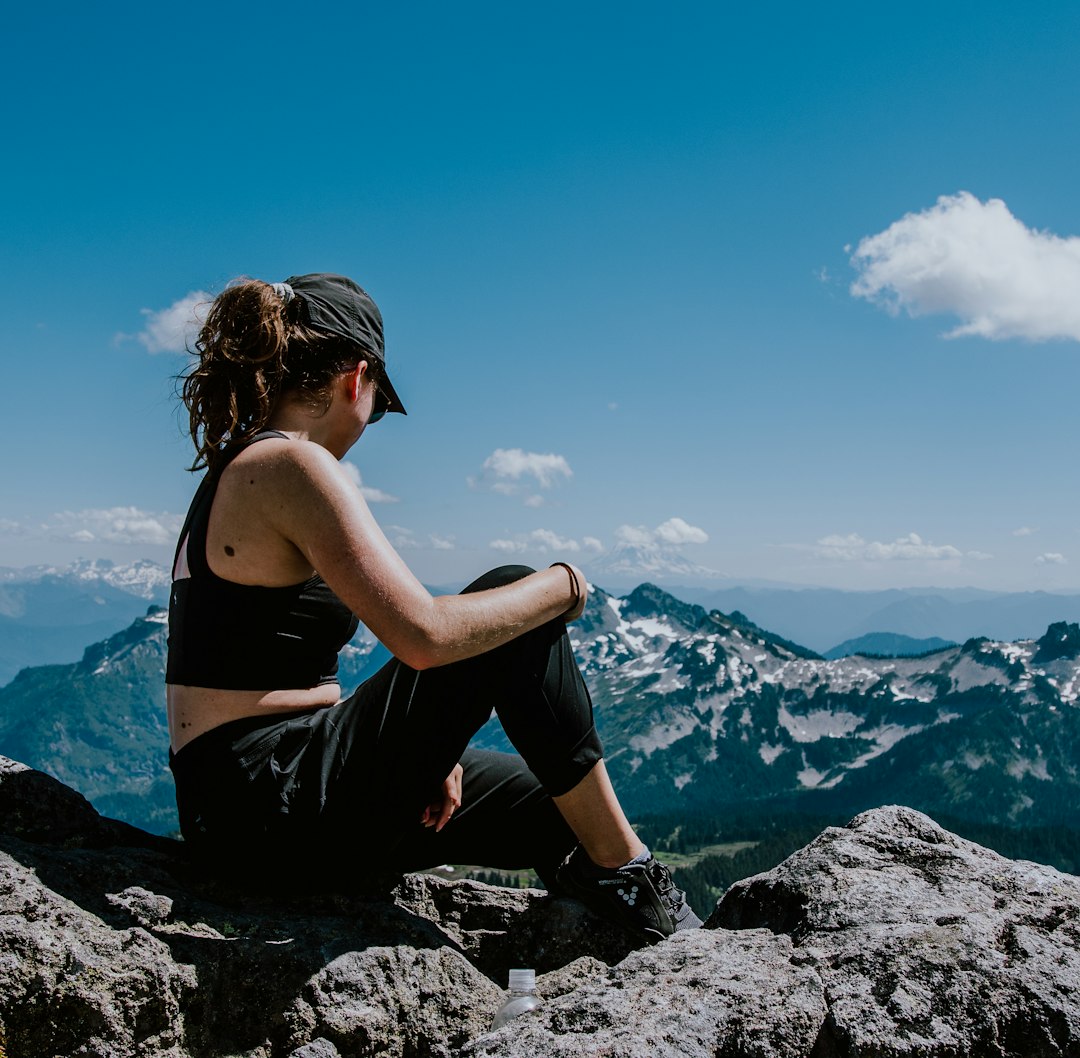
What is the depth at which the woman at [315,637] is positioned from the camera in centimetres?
464

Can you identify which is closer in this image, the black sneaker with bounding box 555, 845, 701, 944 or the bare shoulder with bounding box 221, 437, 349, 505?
the bare shoulder with bounding box 221, 437, 349, 505

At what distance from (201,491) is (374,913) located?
3.04 m

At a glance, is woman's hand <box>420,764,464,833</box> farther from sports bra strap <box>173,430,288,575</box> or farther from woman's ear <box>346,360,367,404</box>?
woman's ear <box>346,360,367,404</box>

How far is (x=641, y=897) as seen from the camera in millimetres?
6160

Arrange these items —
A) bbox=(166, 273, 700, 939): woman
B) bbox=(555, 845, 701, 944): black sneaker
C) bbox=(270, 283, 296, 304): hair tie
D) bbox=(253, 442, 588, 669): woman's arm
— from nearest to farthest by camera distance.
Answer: bbox=(253, 442, 588, 669): woman's arm < bbox=(166, 273, 700, 939): woman < bbox=(270, 283, 296, 304): hair tie < bbox=(555, 845, 701, 944): black sneaker

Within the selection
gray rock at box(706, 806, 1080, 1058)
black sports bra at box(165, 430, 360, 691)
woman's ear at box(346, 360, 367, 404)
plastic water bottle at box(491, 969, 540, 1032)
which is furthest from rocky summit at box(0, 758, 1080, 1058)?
woman's ear at box(346, 360, 367, 404)

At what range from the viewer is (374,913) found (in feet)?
19.9

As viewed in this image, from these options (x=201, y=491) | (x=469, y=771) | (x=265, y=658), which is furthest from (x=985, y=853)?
(x=201, y=491)

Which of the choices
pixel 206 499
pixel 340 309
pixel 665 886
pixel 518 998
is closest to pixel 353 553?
pixel 206 499

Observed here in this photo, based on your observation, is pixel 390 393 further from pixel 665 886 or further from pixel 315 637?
pixel 665 886

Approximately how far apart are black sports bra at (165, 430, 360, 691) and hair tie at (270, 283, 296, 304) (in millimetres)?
876

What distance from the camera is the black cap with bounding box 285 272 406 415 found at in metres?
5.29

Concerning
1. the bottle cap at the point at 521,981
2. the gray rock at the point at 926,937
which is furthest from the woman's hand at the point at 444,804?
the gray rock at the point at 926,937

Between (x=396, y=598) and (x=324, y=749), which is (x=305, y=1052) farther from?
(x=396, y=598)
